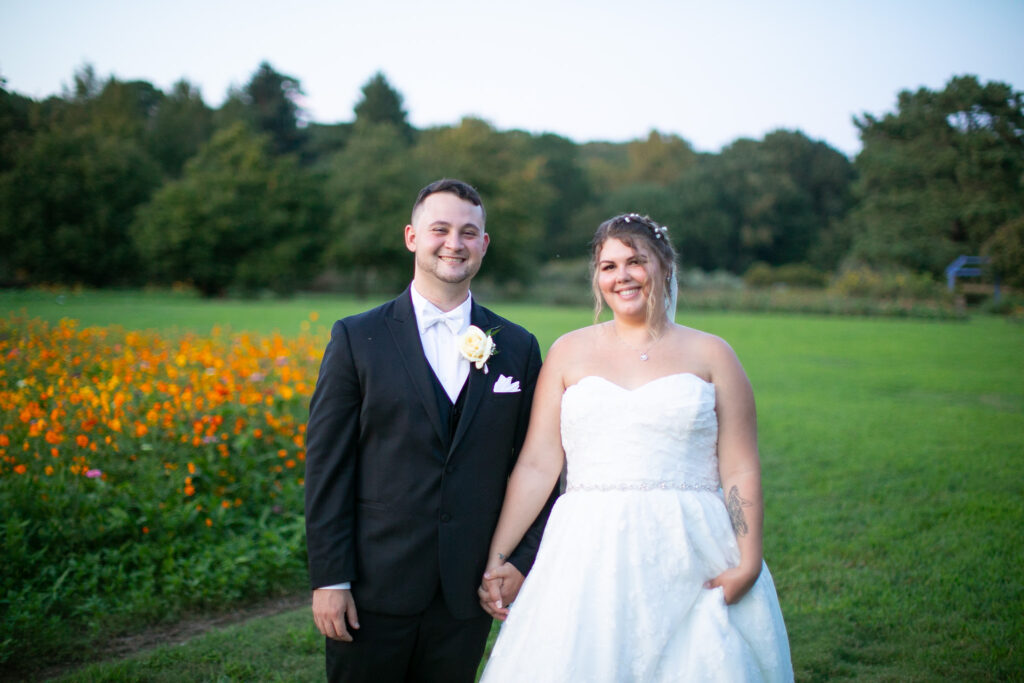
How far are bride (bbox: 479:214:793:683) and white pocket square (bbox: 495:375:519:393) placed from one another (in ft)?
0.43

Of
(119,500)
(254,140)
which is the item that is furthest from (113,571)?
(254,140)

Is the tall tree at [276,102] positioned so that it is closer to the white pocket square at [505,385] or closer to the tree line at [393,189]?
the tree line at [393,189]

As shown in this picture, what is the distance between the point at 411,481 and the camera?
2443mm

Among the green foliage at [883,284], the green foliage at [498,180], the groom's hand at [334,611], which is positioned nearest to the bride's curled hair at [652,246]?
the groom's hand at [334,611]

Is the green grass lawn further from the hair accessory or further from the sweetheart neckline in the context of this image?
the hair accessory

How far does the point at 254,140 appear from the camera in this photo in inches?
1516

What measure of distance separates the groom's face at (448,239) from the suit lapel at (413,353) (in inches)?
6.4

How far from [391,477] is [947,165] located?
1191 cm

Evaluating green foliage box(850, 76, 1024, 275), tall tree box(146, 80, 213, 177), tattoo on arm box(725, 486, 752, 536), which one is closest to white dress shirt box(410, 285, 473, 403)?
tattoo on arm box(725, 486, 752, 536)

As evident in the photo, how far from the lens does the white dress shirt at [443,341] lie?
2592 mm

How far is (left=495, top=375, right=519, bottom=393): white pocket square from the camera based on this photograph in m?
2.55

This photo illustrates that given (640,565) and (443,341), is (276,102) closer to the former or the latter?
(443,341)

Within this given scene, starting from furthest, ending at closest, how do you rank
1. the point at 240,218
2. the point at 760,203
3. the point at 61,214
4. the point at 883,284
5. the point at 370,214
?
the point at 760,203 < the point at 370,214 < the point at 240,218 < the point at 883,284 < the point at 61,214

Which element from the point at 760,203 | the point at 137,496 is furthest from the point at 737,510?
the point at 760,203
